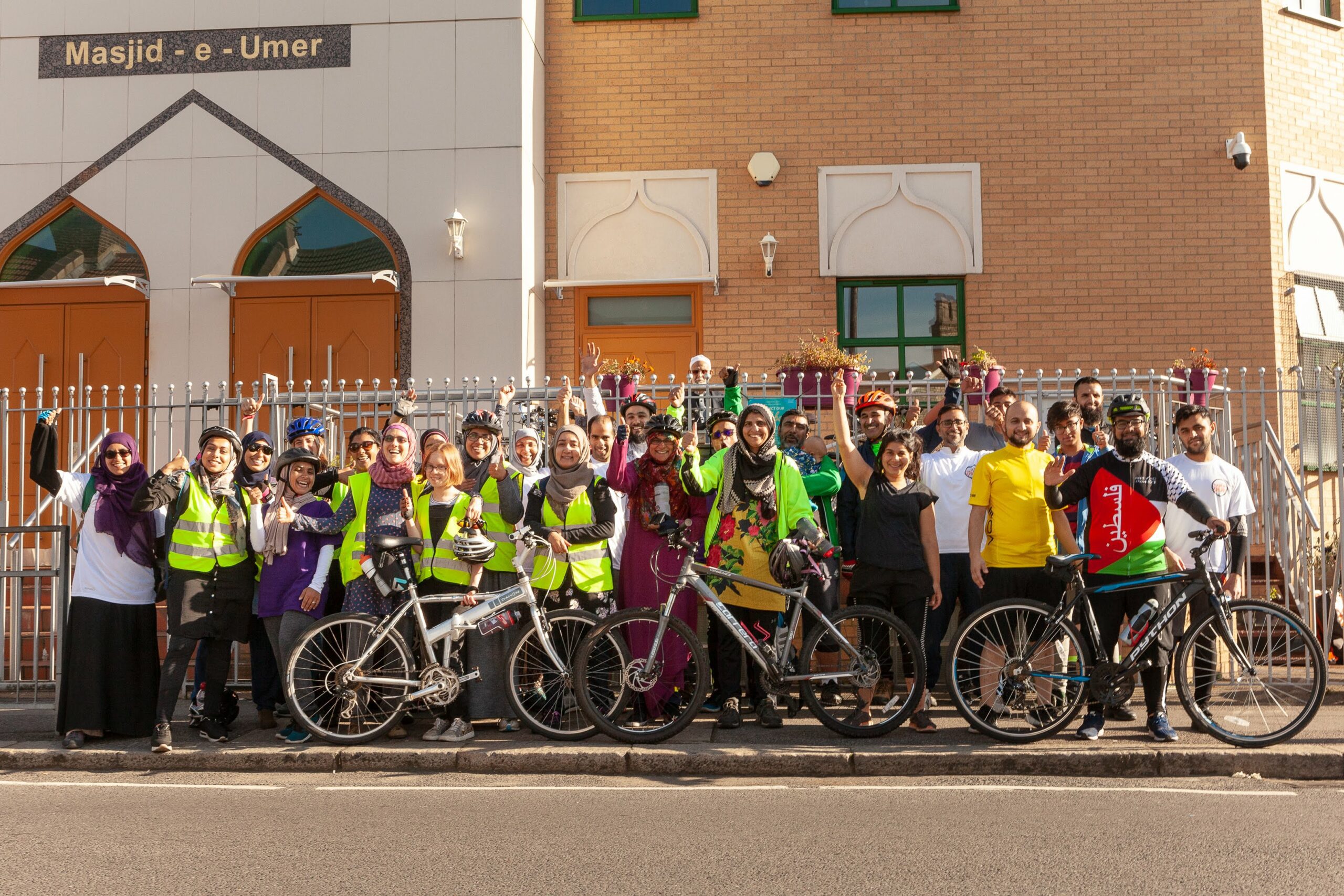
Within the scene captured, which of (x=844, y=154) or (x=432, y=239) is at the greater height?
(x=844, y=154)

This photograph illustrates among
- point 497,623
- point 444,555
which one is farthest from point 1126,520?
point 444,555

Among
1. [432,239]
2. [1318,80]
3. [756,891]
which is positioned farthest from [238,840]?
[1318,80]

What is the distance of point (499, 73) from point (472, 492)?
22.8ft

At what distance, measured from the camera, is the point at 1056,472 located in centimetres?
728

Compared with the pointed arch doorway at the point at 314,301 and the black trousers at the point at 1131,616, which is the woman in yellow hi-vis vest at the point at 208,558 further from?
the pointed arch doorway at the point at 314,301

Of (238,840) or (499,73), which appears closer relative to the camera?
(238,840)

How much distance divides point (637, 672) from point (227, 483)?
113 inches

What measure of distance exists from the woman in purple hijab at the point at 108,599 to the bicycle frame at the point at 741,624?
333 centimetres

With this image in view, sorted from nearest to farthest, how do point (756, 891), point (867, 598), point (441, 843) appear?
point (756, 891) < point (441, 843) < point (867, 598)

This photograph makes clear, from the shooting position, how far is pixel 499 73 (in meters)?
13.3

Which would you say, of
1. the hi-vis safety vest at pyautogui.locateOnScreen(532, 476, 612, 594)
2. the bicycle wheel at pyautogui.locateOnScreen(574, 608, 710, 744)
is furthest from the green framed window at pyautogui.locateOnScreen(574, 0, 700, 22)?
the bicycle wheel at pyautogui.locateOnScreen(574, 608, 710, 744)

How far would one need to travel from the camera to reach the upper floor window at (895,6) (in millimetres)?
14172

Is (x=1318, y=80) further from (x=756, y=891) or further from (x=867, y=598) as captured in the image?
(x=756, y=891)

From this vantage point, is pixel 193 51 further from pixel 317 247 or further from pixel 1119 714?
pixel 1119 714
